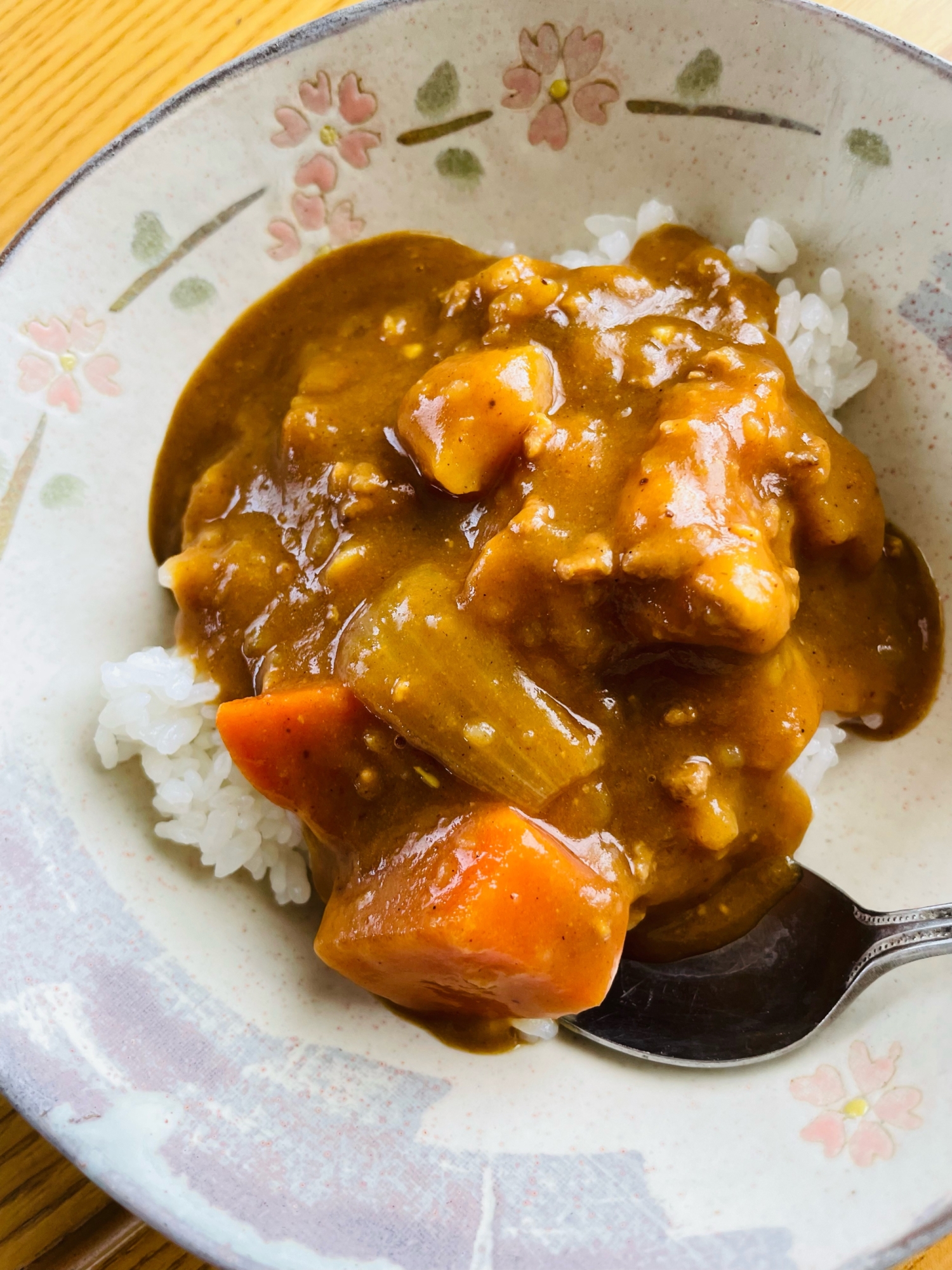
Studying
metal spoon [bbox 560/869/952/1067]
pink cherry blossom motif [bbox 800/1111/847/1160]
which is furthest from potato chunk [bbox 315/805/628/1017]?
pink cherry blossom motif [bbox 800/1111/847/1160]

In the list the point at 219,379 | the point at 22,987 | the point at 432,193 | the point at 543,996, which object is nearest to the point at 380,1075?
the point at 543,996

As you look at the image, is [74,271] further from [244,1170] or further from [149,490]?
[244,1170]

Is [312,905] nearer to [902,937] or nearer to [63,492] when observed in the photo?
[63,492]

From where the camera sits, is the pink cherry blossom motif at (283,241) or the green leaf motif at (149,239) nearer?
the green leaf motif at (149,239)

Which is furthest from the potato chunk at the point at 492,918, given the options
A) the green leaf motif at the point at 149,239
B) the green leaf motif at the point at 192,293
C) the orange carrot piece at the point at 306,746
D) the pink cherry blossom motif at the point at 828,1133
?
the green leaf motif at the point at 149,239

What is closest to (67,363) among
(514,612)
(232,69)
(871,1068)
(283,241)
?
(283,241)

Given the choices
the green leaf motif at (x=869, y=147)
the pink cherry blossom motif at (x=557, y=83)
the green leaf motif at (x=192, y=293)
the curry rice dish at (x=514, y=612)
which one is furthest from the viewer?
the green leaf motif at (x=192, y=293)

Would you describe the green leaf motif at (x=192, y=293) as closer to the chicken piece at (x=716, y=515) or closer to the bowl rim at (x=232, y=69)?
the bowl rim at (x=232, y=69)

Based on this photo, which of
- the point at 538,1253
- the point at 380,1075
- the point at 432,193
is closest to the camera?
the point at 538,1253
